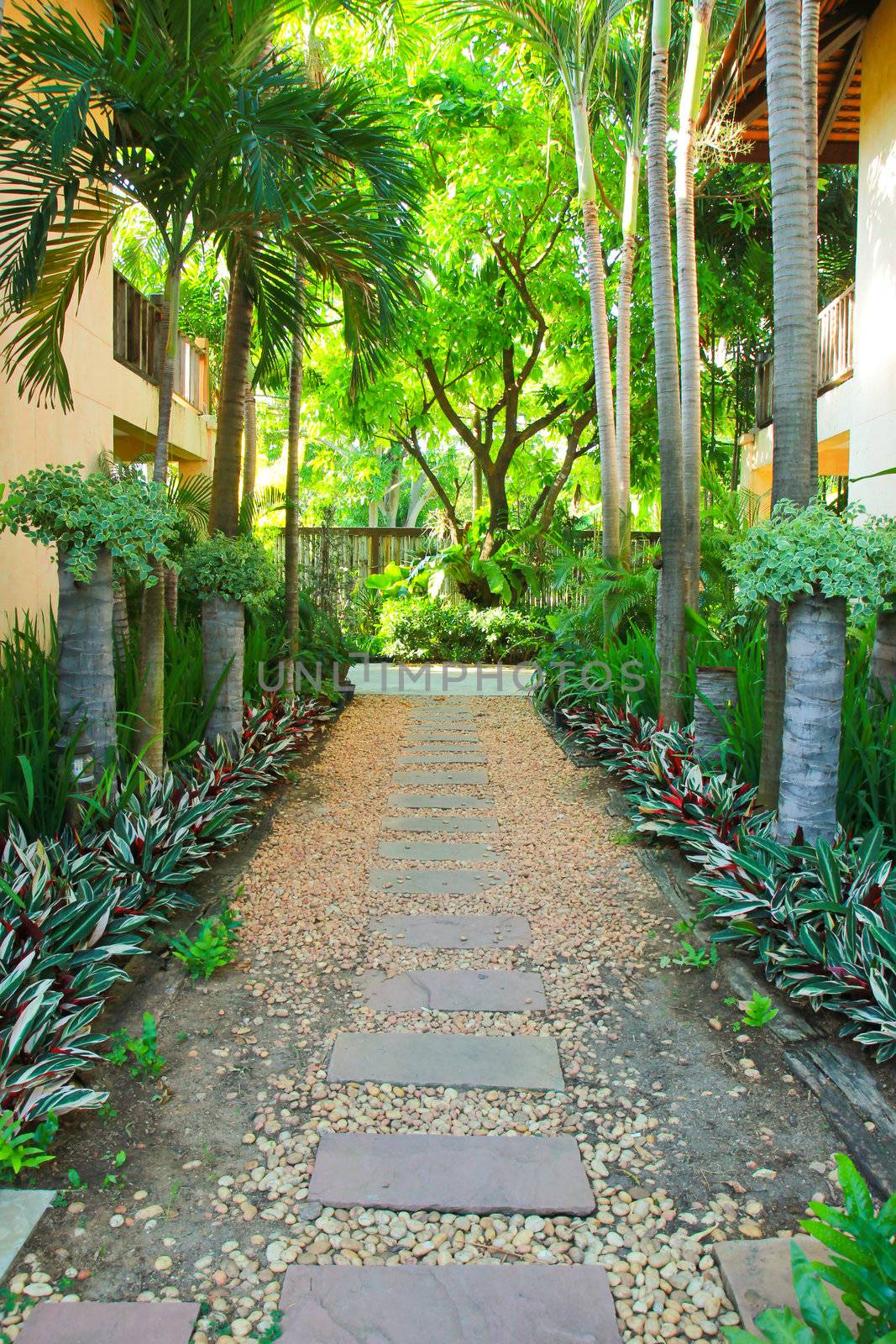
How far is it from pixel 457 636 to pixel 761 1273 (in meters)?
8.67

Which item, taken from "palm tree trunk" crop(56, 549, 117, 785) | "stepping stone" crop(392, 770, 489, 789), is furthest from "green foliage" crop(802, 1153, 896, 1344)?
"stepping stone" crop(392, 770, 489, 789)

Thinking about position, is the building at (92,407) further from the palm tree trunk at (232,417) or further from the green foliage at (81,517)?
the palm tree trunk at (232,417)

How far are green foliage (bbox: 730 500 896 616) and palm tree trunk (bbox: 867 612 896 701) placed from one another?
17.6 inches

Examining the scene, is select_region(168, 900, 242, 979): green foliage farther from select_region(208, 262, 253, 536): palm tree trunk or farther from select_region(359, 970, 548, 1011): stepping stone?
select_region(208, 262, 253, 536): palm tree trunk

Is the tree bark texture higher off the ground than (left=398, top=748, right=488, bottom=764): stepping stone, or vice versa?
the tree bark texture

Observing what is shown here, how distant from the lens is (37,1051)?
2096 mm

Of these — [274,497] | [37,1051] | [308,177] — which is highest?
[308,177]

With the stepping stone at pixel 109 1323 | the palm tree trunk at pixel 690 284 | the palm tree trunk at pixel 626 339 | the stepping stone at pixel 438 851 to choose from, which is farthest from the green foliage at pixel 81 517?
the palm tree trunk at pixel 626 339

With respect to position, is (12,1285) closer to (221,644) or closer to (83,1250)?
(83,1250)

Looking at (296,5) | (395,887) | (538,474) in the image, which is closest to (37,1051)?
(395,887)

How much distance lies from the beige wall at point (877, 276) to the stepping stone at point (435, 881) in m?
3.89

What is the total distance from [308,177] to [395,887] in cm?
297

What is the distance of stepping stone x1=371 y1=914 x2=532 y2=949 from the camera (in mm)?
3221

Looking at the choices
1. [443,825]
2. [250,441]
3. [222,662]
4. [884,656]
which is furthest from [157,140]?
[250,441]
